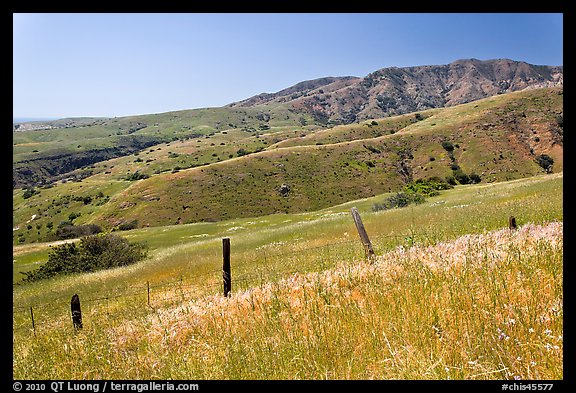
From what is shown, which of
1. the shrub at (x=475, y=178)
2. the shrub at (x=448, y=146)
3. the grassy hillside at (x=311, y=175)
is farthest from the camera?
the shrub at (x=448, y=146)

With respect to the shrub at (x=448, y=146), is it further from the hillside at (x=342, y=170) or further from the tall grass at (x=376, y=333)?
the tall grass at (x=376, y=333)

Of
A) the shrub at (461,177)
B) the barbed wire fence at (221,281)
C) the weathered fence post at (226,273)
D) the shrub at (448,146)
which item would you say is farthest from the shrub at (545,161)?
the weathered fence post at (226,273)

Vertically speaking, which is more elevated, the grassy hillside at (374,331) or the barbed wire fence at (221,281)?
the grassy hillside at (374,331)

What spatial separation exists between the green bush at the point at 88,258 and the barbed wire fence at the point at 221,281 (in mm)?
12035

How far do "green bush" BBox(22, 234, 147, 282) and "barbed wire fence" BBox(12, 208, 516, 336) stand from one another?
39.5ft

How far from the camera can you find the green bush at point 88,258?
99.0 feet

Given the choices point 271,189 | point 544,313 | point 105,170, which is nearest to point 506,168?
point 271,189

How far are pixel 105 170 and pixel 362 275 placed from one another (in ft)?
688

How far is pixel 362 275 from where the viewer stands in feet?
20.6

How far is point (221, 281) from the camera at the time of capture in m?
11.5

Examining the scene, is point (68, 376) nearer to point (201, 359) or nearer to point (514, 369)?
point (201, 359)

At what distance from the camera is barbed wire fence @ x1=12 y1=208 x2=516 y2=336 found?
31.6 ft

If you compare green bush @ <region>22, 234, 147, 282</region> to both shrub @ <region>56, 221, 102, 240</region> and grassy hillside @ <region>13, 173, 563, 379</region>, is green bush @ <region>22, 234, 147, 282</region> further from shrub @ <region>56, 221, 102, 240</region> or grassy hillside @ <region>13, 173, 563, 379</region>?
shrub @ <region>56, 221, 102, 240</region>

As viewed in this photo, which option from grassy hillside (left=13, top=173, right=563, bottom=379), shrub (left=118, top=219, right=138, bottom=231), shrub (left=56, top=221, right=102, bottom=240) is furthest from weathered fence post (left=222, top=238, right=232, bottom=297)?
shrub (left=118, top=219, right=138, bottom=231)
